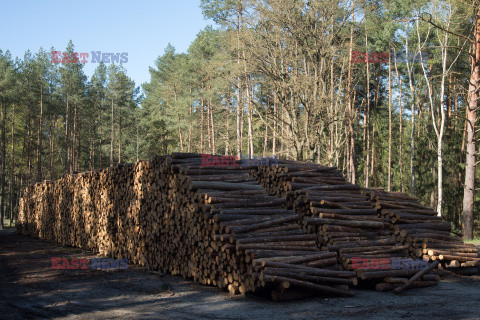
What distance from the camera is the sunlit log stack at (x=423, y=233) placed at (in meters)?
9.37

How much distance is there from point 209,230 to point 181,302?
1.48 metres

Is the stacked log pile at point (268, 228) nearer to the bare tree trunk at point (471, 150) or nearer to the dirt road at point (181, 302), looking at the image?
the dirt road at point (181, 302)

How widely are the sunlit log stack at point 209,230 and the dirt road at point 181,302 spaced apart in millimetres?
377

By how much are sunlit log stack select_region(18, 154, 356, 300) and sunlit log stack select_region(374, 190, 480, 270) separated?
256cm

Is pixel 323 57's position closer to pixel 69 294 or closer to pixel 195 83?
pixel 69 294

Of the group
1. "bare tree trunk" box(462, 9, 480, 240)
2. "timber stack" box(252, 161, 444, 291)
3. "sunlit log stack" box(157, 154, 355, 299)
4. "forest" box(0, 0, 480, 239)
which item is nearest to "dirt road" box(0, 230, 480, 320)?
"sunlit log stack" box(157, 154, 355, 299)

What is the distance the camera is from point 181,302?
689 cm

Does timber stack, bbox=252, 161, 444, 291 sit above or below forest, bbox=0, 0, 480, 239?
below

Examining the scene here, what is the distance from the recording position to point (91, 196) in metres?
14.1

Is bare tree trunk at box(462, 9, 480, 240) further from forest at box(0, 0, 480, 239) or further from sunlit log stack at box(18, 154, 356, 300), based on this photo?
sunlit log stack at box(18, 154, 356, 300)

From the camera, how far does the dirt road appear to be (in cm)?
608

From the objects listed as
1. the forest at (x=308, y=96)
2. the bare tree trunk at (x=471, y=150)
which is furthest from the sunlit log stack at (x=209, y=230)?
the bare tree trunk at (x=471, y=150)

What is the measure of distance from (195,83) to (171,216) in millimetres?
31284

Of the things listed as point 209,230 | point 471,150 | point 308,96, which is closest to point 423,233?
point 209,230
